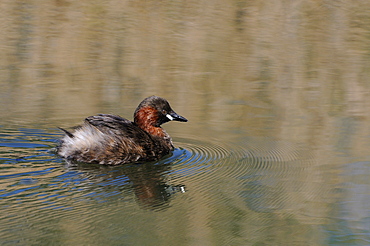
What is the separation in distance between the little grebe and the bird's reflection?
0.11 meters

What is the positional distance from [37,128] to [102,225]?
3.52 m

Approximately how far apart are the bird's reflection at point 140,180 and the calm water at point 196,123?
0.07 feet

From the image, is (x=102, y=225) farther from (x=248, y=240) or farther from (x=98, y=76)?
(x=98, y=76)

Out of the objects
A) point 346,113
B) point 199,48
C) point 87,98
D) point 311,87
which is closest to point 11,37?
point 199,48

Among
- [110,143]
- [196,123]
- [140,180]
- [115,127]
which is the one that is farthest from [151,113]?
[140,180]

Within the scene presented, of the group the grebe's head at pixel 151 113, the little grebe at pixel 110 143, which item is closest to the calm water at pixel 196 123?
the little grebe at pixel 110 143

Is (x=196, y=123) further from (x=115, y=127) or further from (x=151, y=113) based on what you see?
(x=115, y=127)

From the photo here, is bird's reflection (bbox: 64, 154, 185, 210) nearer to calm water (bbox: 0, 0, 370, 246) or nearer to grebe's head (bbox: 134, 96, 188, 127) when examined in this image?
calm water (bbox: 0, 0, 370, 246)

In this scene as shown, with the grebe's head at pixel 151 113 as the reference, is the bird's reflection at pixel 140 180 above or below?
below

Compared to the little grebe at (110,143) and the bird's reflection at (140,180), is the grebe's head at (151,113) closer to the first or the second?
the little grebe at (110,143)

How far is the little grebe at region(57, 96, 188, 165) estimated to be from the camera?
6969 mm

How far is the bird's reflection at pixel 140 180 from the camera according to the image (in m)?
5.83

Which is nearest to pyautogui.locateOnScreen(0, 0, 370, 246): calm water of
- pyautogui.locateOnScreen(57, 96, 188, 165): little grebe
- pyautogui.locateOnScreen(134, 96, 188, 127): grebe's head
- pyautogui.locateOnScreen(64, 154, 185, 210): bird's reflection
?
pyautogui.locateOnScreen(64, 154, 185, 210): bird's reflection

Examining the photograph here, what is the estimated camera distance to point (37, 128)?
8.23 m
